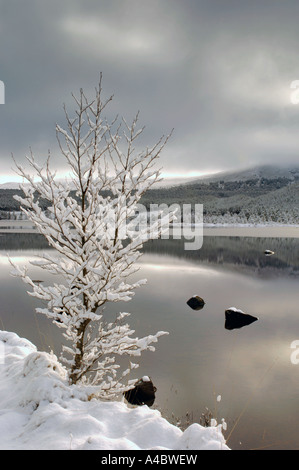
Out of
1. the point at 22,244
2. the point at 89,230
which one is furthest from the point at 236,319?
the point at 22,244

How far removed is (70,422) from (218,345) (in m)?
11.9

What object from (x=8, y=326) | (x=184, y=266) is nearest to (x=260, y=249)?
(x=184, y=266)

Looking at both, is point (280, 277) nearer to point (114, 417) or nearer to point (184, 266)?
point (184, 266)

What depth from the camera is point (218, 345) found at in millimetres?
15555

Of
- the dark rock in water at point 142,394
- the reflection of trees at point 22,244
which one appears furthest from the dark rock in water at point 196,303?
the reflection of trees at point 22,244

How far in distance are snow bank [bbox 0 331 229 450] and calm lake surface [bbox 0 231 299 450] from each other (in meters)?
2.30

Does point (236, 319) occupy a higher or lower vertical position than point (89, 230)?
lower

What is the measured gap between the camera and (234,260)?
1797 inches

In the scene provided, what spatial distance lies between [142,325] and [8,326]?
23.2 ft

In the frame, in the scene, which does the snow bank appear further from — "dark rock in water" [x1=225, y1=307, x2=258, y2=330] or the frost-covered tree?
"dark rock in water" [x1=225, y1=307, x2=258, y2=330]

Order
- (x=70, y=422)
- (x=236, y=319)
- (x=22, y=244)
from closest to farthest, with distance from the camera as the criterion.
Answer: (x=70, y=422), (x=236, y=319), (x=22, y=244)

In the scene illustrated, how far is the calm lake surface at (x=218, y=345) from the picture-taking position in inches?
380

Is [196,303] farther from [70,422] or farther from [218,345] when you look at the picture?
[70,422]

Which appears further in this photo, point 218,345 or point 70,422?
point 218,345
